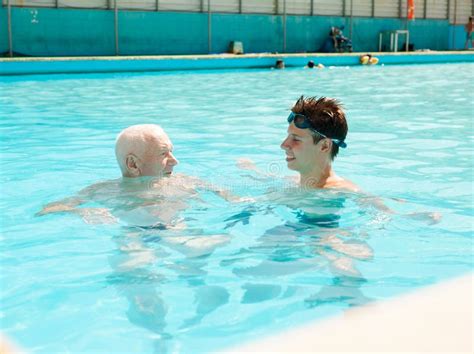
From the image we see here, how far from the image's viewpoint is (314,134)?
4.05 meters

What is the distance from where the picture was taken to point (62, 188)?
5211mm

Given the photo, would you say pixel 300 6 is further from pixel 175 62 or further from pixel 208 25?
pixel 175 62

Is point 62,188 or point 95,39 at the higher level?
point 95,39

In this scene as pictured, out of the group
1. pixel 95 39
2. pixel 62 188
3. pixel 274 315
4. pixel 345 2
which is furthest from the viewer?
pixel 345 2

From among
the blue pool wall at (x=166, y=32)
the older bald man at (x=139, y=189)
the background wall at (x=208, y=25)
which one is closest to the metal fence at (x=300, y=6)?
the background wall at (x=208, y=25)

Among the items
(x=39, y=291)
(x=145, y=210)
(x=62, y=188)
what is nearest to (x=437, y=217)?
(x=145, y=210)

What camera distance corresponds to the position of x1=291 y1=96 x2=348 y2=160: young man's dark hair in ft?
13.3

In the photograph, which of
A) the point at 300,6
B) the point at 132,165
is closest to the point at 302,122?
the point at 132,165

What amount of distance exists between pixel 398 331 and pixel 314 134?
7.95 feet

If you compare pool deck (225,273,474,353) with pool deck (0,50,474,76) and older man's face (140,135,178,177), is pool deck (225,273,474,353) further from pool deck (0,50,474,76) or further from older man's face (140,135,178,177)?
pool deck (0,50,474,76)

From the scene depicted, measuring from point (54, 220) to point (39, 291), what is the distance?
4.03 feet

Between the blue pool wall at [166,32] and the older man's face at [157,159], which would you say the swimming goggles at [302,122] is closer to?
the older man's face at [157,159]

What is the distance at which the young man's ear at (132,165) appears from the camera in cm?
402

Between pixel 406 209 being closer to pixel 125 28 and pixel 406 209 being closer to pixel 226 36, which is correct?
pixel 125 28
